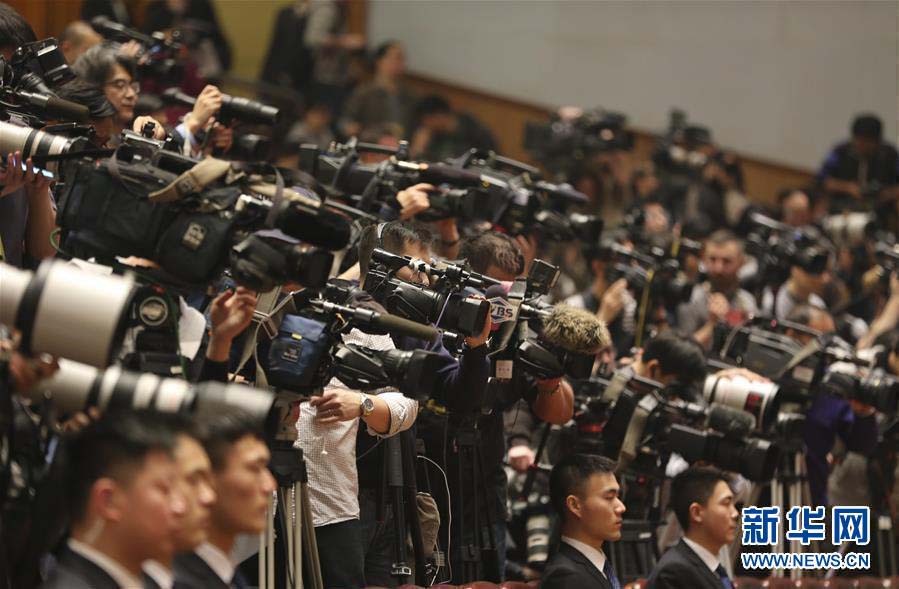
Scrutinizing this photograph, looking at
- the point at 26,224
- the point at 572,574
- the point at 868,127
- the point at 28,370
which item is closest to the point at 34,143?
the point at 26,224

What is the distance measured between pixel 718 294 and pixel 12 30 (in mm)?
3661

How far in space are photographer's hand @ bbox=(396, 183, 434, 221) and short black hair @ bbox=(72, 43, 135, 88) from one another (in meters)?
0.97

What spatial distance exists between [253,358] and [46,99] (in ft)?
2.93

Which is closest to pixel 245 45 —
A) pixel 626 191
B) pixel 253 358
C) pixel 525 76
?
pixel 525 76

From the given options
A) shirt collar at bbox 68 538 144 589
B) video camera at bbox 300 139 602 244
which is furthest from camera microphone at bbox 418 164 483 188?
shirt collar at bbox 68 538 144 589

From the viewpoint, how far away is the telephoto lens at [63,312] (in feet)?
9.52

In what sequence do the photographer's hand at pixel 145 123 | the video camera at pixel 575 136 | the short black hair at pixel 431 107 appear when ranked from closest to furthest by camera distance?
the photographer's hand at pixel 145 123 → the video camera at pixel 575 136 → the short black hair at pixel 431 107

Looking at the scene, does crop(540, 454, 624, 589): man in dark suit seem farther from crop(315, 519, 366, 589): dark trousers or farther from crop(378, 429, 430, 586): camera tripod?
crop(315, 519, 366, 589): dark trousers

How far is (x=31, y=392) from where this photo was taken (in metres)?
2.99

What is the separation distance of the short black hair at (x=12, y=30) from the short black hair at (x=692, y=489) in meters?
2.49

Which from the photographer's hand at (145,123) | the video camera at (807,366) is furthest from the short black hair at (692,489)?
the photographer's hand at (145,123)

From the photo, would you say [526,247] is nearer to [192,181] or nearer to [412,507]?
[412,507]

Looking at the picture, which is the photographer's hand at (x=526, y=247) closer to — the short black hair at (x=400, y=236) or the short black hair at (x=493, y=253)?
the short black hair at (x=493, y=253)

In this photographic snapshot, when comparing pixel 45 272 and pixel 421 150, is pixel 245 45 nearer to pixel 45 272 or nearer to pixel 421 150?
pixel 421 150
